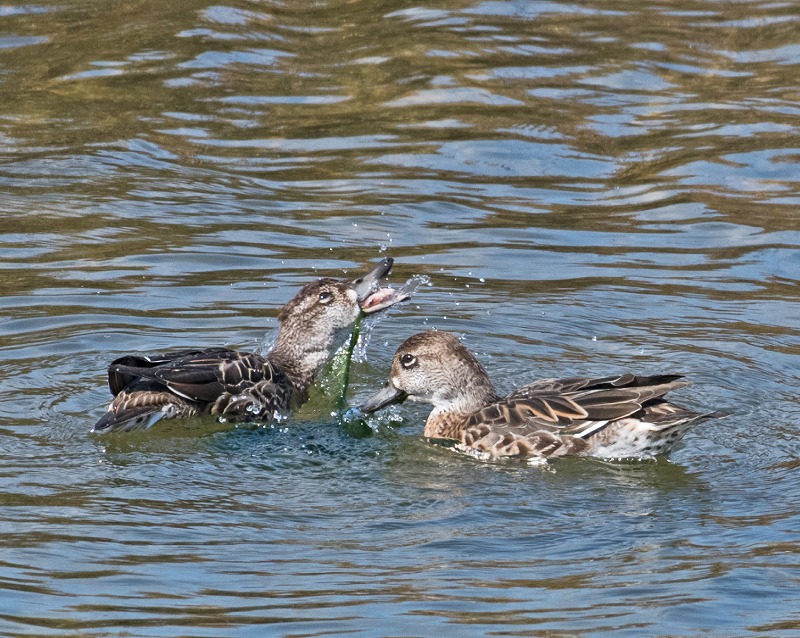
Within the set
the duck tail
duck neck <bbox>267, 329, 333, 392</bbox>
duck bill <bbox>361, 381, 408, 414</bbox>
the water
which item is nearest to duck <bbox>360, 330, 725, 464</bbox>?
duck bill <bbox>361, 381, 408, 414</bbox>

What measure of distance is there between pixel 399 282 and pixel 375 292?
176 centimetres

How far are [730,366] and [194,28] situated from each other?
9613 millimetres

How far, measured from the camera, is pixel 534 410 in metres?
9.42

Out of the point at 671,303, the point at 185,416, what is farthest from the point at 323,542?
the point at 671,303

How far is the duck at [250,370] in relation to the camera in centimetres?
936

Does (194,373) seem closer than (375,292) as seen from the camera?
Yes

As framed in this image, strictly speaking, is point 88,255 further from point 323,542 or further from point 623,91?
point 623,91

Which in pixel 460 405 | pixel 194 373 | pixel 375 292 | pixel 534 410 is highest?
pixel 375 292

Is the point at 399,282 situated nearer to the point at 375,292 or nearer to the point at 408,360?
the point at 375,292

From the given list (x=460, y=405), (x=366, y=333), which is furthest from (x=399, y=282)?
(x=460, y=405)

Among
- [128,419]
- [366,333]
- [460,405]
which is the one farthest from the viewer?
[366,333]

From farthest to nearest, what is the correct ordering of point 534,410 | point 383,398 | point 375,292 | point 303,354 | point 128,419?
point 303,354, point 375,292, point 383,398, point 534,410, point 128,419

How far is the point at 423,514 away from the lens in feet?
26.7

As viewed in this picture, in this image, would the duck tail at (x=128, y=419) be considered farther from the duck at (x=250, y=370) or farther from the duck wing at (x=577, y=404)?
the duck wing at (x=577, y=404)
